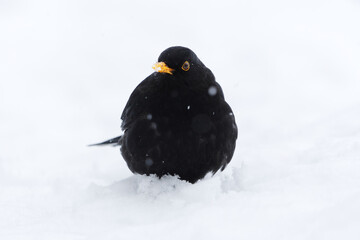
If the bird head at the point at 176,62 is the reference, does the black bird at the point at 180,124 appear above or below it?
below

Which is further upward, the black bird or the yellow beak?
the yellow beak

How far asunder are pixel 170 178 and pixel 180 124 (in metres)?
0.47

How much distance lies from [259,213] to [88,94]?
20.3 feet

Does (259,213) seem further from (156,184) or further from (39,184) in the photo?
(39,184)

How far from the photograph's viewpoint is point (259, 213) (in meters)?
2.50

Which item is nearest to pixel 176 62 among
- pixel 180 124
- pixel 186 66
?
pixel 186 66

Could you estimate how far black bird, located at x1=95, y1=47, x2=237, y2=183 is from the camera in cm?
357

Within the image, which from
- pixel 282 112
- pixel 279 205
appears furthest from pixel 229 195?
pixel 282 112

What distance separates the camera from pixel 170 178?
12.2 ft

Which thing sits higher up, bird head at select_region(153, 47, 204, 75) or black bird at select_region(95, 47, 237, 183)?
bird head at select_region(153, 47, 204, 75)

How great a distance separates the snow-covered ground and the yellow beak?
0.87 m

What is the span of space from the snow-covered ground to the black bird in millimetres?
177

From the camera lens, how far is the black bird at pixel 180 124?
3566mm

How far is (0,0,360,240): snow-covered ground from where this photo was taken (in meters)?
2.60
